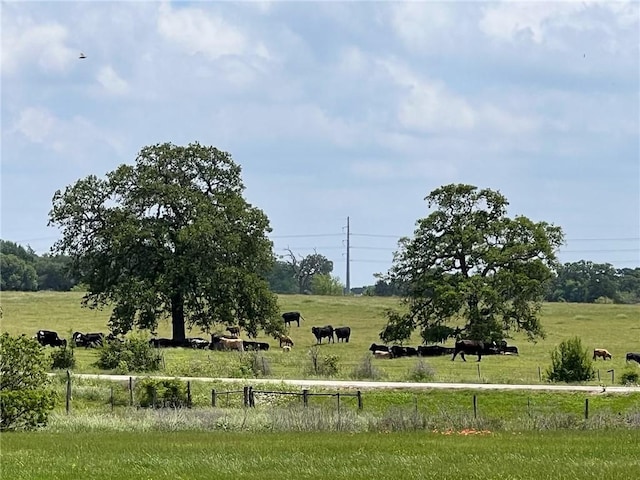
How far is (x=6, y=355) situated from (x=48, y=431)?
2.78 meters

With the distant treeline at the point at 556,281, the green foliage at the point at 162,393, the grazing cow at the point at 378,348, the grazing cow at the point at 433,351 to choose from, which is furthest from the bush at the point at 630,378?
the distant treeline at the point at 556,281

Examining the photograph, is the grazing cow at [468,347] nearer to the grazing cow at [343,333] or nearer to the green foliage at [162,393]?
the grazing cow at [343,333]

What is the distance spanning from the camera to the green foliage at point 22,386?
99.1 ft

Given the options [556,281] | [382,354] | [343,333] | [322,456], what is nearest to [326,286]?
[556,281]

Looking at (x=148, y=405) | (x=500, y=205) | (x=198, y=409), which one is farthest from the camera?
(x=500, y=205)

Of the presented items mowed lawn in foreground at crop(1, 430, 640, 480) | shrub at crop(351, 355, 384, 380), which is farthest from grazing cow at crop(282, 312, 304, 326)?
mowed lawn in foreground at crop(1, 430, 640, 480)

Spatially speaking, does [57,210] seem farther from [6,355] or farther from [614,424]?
[614,424]

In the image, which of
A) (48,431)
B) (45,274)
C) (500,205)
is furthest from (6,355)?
(45,274)

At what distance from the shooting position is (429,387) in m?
40.2

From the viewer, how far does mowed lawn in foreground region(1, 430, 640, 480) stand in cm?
1988

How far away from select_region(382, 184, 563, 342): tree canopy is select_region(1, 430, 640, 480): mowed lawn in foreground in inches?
1413

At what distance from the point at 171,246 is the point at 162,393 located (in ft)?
87.4

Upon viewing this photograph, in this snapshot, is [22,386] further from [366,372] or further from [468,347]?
[468,347]

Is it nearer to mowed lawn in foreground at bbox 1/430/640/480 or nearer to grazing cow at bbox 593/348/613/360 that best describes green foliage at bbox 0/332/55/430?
mowed lawn in foreground at bbox 1/430/640/480
